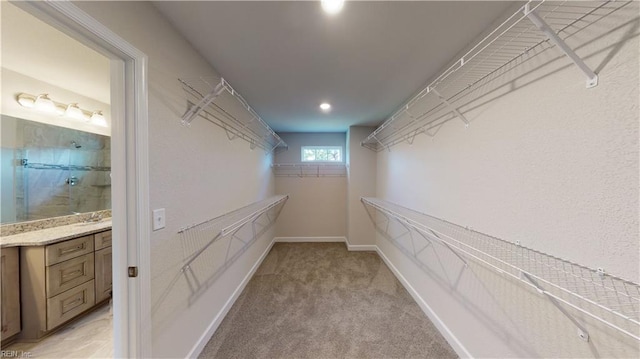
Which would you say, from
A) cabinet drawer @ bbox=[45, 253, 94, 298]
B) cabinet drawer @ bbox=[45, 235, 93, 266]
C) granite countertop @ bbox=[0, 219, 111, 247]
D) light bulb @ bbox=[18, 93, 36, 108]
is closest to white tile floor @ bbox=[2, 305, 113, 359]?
cabinet drawer @ bbox=[45, 253, 94, 298]

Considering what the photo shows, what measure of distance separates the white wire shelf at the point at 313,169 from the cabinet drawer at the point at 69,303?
3.08m

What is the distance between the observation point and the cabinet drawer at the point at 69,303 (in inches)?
71.7

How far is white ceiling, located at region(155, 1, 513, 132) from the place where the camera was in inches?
47.4

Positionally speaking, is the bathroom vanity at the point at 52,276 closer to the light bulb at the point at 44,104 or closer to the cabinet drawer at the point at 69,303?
the cabinet drawer at the point at 69,303

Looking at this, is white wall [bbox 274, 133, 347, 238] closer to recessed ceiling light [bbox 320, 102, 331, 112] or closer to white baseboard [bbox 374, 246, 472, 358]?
recessed ceiling light [bbox 320, 102, 331, 112]

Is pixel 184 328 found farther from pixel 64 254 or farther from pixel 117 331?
pixel 64 254

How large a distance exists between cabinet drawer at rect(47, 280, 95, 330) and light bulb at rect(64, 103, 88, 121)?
1.74 m

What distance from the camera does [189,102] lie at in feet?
5.15

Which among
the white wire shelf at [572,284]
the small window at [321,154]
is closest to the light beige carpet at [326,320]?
the white wire shelf at [572,284]

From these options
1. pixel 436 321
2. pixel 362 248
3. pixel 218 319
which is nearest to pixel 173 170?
pixel 218 319

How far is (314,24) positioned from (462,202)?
1.56 metres

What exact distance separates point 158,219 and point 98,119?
2377 millimetres

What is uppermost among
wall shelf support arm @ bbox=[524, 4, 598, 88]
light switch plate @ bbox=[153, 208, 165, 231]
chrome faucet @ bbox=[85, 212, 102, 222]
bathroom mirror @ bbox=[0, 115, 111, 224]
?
wall shelf support arm @ bbox=[524, 4, 598, 88]

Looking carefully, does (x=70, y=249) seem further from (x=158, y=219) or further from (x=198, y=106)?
(x=198, y=106)
